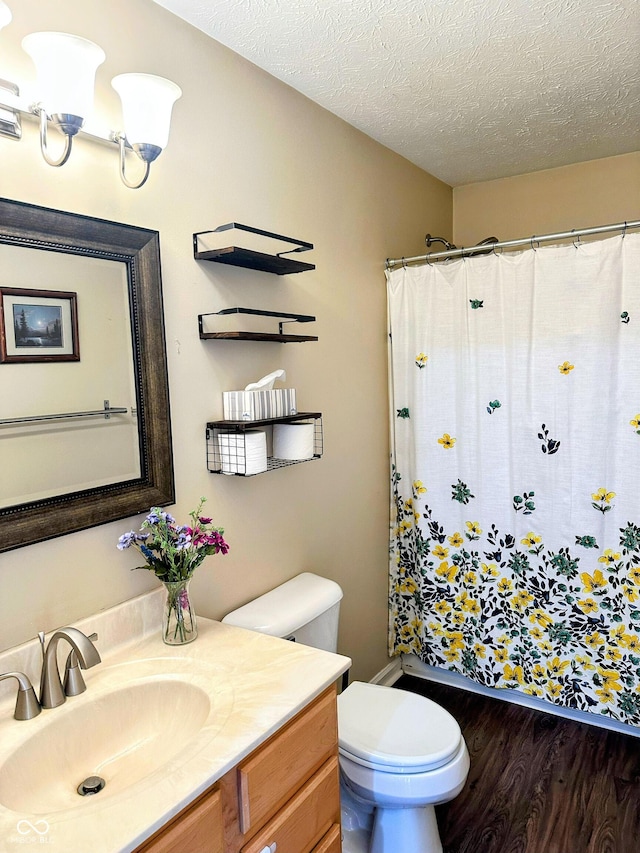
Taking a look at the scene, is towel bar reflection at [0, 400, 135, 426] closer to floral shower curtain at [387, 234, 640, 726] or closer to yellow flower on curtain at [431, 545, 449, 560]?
floral shower curtain at [387, 234, 640, 726]

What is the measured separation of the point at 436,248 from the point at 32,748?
272cm

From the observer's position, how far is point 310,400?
2.18 meters

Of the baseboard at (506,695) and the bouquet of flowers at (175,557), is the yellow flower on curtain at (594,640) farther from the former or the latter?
the bouquet of flowers at (175,557)

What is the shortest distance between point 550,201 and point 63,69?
249 centimetres

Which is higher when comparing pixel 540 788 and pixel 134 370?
pixel 134 370

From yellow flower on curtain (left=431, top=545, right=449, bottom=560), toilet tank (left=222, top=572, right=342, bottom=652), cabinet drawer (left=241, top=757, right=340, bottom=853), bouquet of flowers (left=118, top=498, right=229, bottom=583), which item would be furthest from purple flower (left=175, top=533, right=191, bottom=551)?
yellow flower on curtain (left=431, top=545, right=449, bottom=560)

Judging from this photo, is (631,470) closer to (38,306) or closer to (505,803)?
(505,803)

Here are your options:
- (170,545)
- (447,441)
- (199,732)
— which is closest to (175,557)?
(170,545)

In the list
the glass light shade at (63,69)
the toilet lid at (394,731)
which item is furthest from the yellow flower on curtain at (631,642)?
the glass light shade at (63,69)

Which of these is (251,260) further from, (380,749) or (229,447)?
(380,749)

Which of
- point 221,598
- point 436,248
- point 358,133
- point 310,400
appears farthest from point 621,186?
point 221,598

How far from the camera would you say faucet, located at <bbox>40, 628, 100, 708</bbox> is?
1211mm

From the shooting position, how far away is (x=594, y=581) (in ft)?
7.55

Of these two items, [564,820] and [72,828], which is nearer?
[72,828]
